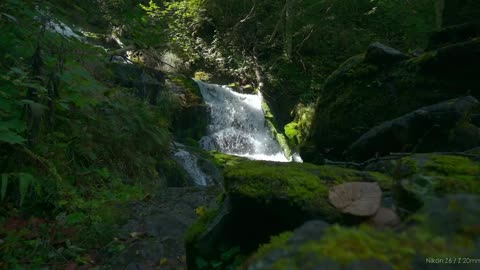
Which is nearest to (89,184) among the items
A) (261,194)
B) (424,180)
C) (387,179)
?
(261,194)

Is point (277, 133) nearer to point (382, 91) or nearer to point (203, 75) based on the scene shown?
point (203, 75)

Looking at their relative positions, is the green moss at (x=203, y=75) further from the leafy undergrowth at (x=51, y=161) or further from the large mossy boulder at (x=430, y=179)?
the large mossy boulder at (x=430, y=179)

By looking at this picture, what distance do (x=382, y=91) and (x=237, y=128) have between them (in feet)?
27.8

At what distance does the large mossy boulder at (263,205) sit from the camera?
8.63 feet

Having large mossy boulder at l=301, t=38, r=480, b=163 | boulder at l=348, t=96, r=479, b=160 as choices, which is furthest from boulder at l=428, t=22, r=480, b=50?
boulder at l=348, t=96, r=479, b=160

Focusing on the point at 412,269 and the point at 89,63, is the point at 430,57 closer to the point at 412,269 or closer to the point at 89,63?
the point at 412,269

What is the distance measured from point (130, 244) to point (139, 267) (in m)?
0.42

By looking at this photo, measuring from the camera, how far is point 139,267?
3818 mm

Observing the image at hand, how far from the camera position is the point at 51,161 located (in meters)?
4.92

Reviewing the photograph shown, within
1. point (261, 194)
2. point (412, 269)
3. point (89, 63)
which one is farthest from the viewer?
point (89, 63)

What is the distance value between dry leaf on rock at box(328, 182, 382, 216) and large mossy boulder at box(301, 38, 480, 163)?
170 inches

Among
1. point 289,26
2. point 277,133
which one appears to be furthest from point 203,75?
point 277,133

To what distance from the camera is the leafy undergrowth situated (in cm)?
372

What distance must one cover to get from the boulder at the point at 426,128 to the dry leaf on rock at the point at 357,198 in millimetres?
2849
